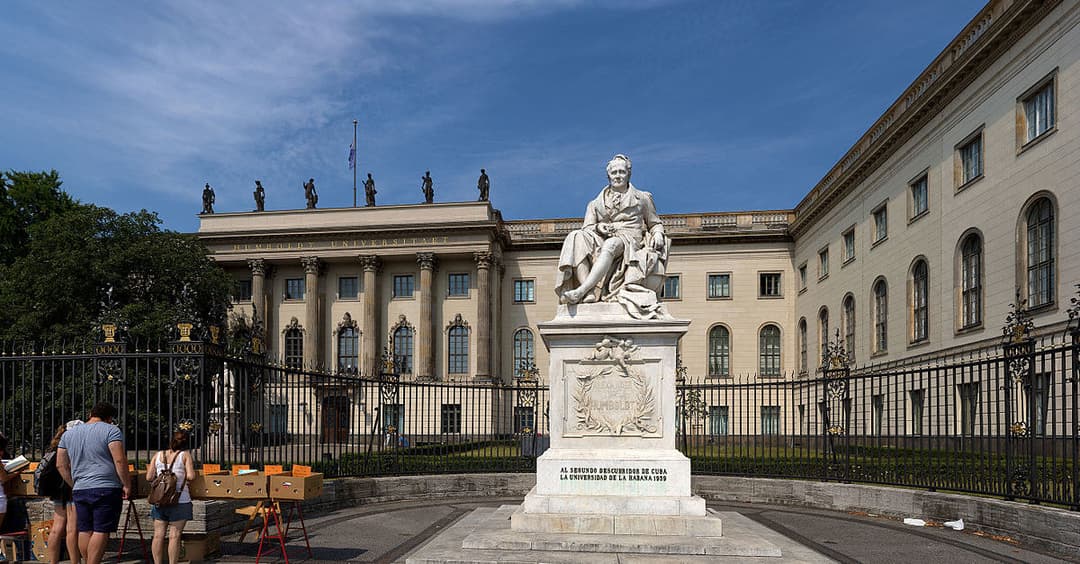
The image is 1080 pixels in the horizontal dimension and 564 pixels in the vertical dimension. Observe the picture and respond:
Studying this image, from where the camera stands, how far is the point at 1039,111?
81.0ft

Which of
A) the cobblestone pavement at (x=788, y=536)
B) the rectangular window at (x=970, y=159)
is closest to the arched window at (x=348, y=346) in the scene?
the rectangular window at (x=970, y=159)

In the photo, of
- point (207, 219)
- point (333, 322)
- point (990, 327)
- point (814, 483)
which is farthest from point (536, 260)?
point (814, 483)

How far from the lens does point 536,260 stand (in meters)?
53.5

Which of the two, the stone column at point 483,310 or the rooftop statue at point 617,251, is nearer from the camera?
the rooftop statue at point 617,251

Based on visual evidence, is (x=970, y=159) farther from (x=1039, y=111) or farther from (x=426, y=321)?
(x=426, y=321)

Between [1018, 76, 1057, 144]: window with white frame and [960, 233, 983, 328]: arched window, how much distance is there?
437 cm

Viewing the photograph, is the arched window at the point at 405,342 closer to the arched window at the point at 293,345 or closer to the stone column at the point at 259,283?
the arched window at the point at 293,345

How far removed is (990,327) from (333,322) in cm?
3911

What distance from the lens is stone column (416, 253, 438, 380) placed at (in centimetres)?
5009

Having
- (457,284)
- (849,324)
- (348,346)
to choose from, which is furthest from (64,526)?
(348,346)

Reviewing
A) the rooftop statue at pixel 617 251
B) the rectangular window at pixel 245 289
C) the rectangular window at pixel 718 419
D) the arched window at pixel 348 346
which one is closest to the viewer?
the rooftop statue at pixel 617 251

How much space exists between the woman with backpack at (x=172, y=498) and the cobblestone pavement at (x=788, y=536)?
1.20 m

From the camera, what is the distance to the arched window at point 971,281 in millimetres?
27922

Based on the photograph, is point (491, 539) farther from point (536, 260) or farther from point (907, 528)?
point (536, 260)
